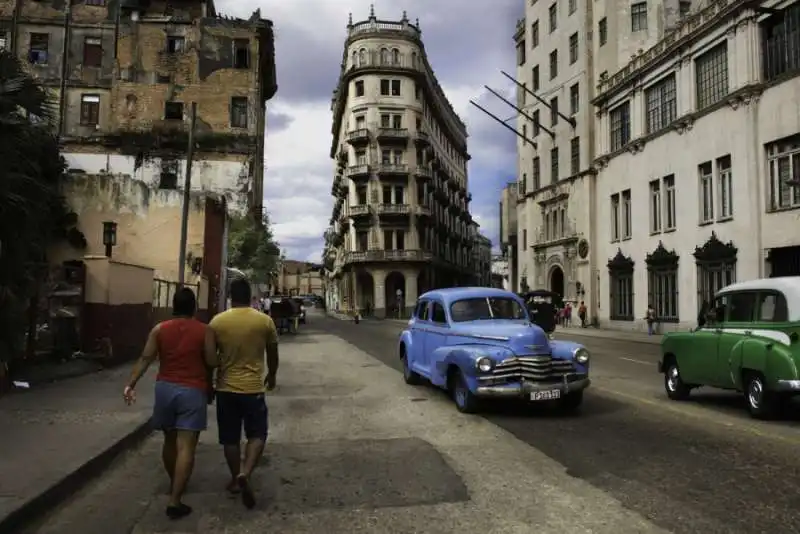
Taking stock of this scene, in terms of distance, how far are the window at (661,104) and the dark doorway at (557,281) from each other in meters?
14.0

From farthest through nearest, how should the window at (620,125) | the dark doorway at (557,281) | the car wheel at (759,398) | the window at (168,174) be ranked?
the dark doorway at (557,281) → the window at (168,174) → the window at (620,125) → the car wheel at (759,398)

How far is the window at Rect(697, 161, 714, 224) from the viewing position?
3048 centimetres

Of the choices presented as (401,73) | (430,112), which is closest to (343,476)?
(401,73)

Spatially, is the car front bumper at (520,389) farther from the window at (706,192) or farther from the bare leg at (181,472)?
the window at (706,192)

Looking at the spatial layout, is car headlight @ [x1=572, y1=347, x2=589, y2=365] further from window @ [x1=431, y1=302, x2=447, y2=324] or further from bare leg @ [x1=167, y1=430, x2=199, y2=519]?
bare leg @ [x1=167, y1=430, x2=199, y2=519]

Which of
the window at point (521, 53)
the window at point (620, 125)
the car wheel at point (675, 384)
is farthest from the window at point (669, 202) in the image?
the car wheel at point (675, 384)

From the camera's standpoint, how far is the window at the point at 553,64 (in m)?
47.2

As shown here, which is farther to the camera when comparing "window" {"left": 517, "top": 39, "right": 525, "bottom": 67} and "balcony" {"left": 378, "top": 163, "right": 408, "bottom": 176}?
"balcony" {"left": 378, "top": 163, "right": 408, "bottom": 176}

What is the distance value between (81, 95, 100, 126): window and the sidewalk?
35139mm

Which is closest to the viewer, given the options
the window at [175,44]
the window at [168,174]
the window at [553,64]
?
the window at [168,174]

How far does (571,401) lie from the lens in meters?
10.2

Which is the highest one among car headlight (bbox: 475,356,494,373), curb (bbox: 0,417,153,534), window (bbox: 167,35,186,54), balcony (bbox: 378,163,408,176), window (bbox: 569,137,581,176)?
window (bbox: 167,35,186,54)

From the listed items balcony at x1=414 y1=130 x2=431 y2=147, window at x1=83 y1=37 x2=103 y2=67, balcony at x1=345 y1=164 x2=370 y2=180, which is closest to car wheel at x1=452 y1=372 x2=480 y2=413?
window at x1=83 y1=37 x2=103 y2=67

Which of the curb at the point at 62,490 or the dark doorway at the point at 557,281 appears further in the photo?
the dark doorway at the point at 557,281
